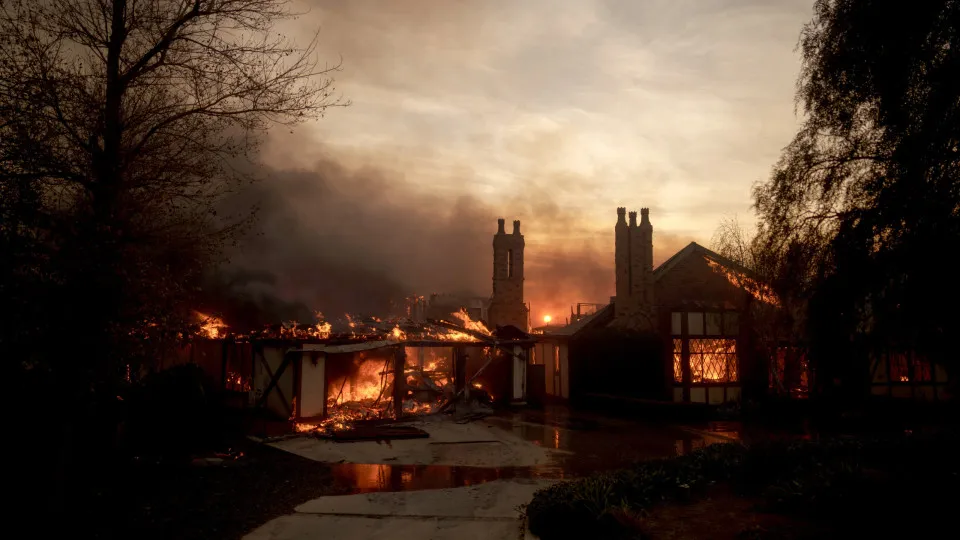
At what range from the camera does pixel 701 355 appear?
73.9ft

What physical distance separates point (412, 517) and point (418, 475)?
308 centimetres

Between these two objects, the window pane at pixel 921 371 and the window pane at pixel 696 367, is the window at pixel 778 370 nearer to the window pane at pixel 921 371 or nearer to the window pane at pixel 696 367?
the window pane at pixel 696 367

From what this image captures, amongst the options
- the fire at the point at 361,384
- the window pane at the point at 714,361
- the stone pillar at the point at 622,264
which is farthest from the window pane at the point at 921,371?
the fire at the point at 361,384

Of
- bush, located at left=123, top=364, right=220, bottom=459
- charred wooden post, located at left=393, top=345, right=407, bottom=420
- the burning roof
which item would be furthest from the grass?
the burning roof

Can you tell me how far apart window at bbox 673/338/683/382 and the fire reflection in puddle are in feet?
40.3

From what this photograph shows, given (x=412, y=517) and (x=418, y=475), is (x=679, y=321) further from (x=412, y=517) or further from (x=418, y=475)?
(x=412, y=517)

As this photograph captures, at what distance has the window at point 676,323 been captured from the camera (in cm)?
2231

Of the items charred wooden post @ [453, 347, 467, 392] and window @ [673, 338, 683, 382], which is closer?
charred wooden post @ [453, 347, 467, 392]

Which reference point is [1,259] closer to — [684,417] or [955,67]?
[955,67]

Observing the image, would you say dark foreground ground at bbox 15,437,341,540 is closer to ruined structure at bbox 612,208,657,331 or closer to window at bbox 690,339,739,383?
ruined structure at bbox 612,208,657,331

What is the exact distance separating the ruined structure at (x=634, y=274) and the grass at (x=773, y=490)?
14.6m

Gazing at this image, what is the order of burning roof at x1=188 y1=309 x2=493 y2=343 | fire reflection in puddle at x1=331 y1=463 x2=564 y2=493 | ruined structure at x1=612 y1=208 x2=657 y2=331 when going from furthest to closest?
ruined structure at x1=612 y1=208 x2=657 y2=331 < burning roof at x1=188 y1=309 x2=493 y2=343 < fire reflection in puddle at x1=331 y1=463 x2=564 y2=493

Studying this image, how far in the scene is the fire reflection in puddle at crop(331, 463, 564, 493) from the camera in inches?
396

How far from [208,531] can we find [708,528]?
20.1 feet
